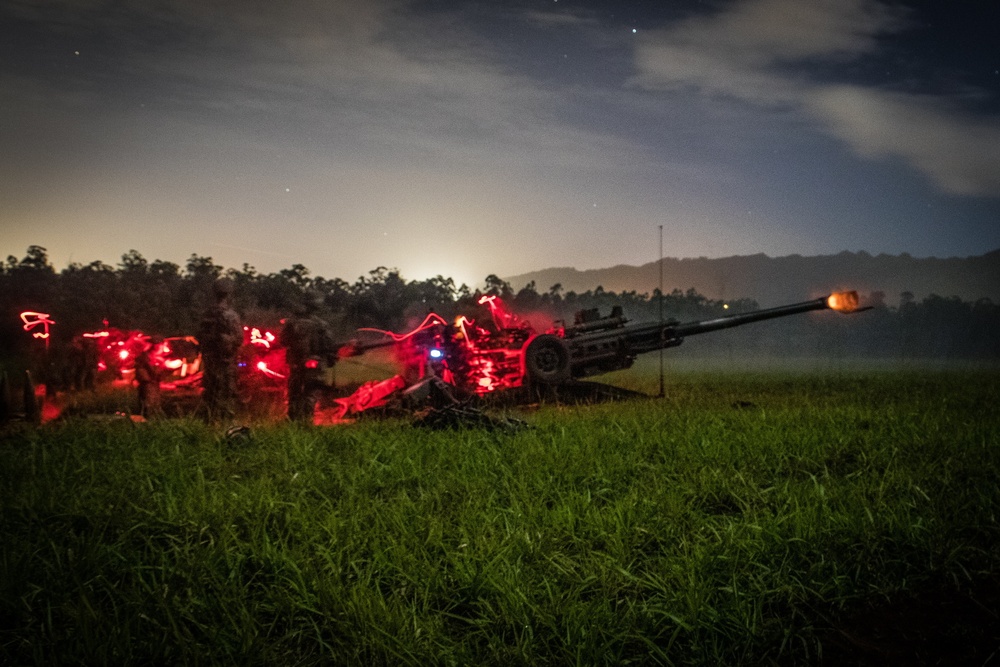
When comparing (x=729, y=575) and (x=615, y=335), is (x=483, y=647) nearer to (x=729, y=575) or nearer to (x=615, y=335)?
(x=729, y=575)

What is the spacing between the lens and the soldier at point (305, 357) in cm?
998

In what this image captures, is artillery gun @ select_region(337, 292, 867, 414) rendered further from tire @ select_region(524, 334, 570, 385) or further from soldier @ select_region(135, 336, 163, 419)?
soldier @ select_region(135, 336, 163, 419)

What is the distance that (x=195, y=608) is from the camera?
293 cm

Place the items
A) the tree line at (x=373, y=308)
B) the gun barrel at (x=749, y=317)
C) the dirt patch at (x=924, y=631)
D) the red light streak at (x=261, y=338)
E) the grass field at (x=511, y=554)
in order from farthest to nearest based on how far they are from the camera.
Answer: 1. the tree line at (x=373, y=308)
2. the gun barrel at (x=749, y=317)
3. the red light streak at (x=261, y=338)
4. the grass field at (x=511, y=554)
5. the dirt patch at (x=924, y=631)

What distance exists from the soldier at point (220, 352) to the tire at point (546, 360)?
4.82 meters

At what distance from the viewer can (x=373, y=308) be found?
3312cm

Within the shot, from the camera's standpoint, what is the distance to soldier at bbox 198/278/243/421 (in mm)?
9766

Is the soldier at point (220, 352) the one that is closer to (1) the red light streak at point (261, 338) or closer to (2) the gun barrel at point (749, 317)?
(1) the red light streak at point (261, 338)

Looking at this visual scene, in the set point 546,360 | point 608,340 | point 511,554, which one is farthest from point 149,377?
point 511,554

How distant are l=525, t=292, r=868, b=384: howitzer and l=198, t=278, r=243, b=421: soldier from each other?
16.0ft

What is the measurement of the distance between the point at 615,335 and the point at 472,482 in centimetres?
781

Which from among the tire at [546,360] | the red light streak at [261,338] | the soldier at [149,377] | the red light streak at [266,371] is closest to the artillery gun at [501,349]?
the tire at [546,360]

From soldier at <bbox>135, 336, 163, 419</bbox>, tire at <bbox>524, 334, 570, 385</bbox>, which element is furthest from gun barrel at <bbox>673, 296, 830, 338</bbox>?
soldier at <bbox>135, 336, 163, 419</bbox>

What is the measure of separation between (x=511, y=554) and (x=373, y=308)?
3062 centimetres
